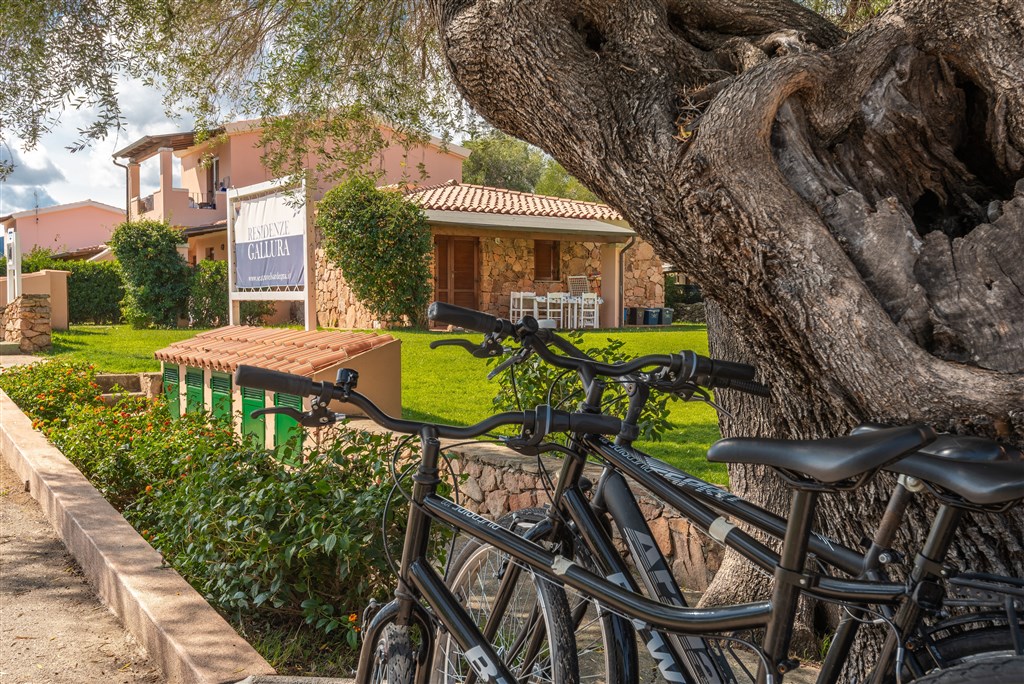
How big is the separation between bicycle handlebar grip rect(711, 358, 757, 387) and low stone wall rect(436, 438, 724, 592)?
144 centimetres

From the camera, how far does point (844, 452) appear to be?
4.75 feet

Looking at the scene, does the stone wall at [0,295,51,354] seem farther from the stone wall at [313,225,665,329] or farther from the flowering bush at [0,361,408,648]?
the flowering bush at [0,361,408,648]

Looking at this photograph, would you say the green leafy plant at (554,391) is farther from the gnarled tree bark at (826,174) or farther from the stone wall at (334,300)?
the stone wall at (334,300)

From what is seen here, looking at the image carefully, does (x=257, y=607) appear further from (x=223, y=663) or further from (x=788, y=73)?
A: (x=788, y=73)

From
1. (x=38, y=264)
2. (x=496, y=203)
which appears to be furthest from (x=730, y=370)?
(x=38, y=264)

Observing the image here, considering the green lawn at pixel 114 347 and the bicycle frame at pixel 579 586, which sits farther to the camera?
the green lawn at pixel 114 347

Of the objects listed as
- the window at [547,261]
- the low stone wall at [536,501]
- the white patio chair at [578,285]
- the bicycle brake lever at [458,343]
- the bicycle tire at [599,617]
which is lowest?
the low stone wall at [536,501]

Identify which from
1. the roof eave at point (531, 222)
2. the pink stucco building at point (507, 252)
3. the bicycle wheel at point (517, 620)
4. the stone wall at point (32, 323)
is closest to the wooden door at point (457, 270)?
the pink stucco building at point (507, 252)

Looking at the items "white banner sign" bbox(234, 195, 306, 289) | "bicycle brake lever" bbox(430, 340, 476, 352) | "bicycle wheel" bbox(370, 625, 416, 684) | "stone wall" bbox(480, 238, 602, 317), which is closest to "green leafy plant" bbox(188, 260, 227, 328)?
"stone wall" bbox(480, 238, 602, 317)

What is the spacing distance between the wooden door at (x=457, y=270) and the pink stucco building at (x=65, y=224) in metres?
29.0

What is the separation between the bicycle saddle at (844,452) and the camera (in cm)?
142

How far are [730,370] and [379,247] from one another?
16499 mm

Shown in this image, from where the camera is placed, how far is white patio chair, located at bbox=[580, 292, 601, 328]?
21922mm

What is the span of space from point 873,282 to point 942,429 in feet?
1.38
